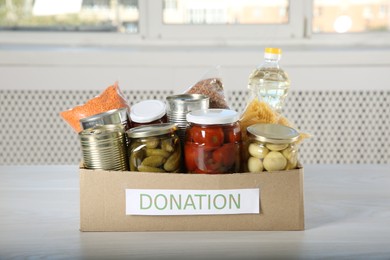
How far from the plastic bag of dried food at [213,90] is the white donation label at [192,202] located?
0.24 m

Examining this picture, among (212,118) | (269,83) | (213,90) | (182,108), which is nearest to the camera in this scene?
(212,118)

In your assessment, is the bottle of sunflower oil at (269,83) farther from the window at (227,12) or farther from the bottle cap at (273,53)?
the window at (227,12)

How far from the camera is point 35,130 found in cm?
281

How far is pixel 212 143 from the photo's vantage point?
3.30 feet

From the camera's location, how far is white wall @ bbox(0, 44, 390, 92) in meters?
2.71

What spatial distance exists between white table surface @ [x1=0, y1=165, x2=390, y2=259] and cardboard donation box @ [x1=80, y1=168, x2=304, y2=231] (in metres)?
0.02

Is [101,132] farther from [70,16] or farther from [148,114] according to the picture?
[70,16]

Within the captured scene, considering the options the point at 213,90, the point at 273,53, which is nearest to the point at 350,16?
the point at 273,53

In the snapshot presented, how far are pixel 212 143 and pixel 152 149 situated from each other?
0.11 metres

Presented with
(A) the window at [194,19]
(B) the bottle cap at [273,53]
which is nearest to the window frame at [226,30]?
(A) the window at [194,19]

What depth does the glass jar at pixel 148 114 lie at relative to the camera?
1.10m

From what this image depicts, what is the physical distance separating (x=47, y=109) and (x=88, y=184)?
6.06ft

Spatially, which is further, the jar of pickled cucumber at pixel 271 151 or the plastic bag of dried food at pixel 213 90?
the plastic bag of dried food at pixel 213 90

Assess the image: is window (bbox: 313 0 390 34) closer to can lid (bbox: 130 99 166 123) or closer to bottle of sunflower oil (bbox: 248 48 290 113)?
bottle of sunflower oil (bbox: 248 48 290 113)
